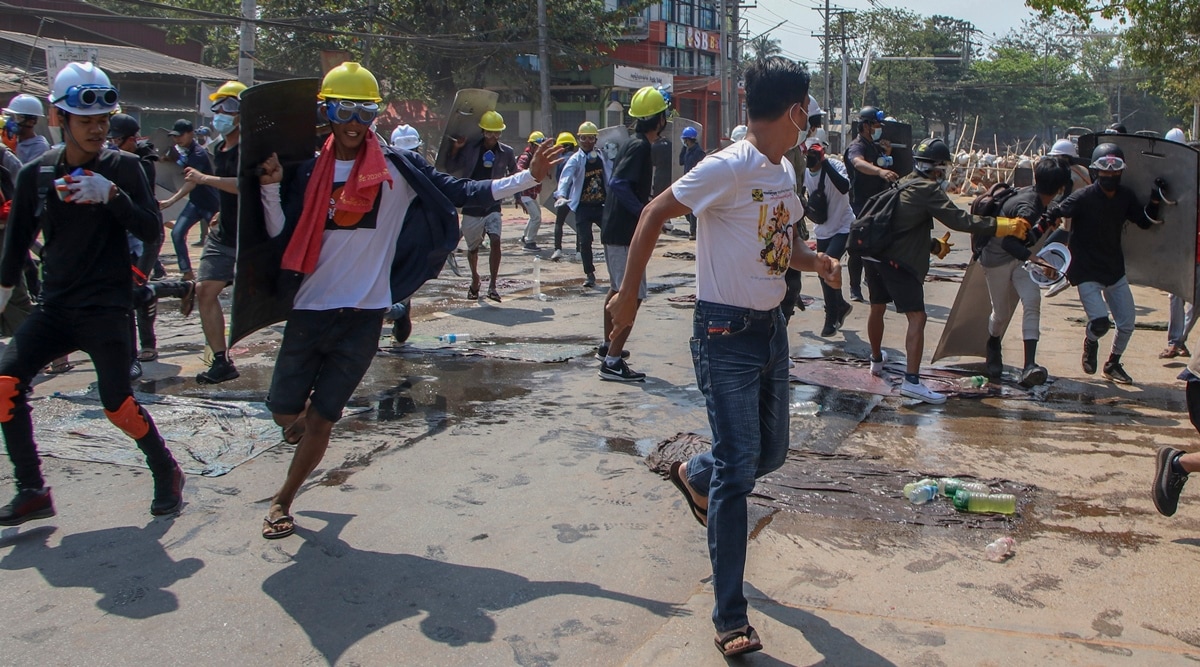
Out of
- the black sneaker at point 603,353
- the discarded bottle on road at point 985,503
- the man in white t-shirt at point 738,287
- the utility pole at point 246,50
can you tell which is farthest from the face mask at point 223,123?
the utility pole at point 246,50

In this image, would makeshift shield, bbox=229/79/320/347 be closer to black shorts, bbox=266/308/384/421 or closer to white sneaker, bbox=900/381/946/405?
black shorts, bbox=266/308/384/421

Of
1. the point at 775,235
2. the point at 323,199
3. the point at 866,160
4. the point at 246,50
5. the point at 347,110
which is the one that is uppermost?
the point at 246,50

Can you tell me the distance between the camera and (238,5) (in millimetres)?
39688

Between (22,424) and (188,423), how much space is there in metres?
1.51

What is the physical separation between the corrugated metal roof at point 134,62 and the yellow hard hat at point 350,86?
23.9 metres

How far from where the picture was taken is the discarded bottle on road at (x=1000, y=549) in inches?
161

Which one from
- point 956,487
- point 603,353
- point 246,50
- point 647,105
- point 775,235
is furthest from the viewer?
point 246,50

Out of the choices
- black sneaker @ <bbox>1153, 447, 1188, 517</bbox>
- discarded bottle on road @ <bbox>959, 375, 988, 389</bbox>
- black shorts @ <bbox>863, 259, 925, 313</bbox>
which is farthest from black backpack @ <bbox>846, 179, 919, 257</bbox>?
black sneaker @ <bbox>1153, 447, 1188, 517</bbox>

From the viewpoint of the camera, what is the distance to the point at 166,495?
445 centimetres

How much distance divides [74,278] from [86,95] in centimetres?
76

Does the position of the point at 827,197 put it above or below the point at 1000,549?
above

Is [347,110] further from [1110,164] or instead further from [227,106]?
[1110,164]

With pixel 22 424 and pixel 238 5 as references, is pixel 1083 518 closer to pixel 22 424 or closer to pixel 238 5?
pixel 22 424

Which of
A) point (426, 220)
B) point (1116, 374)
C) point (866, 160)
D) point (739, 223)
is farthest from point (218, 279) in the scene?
point (1116, 374)
